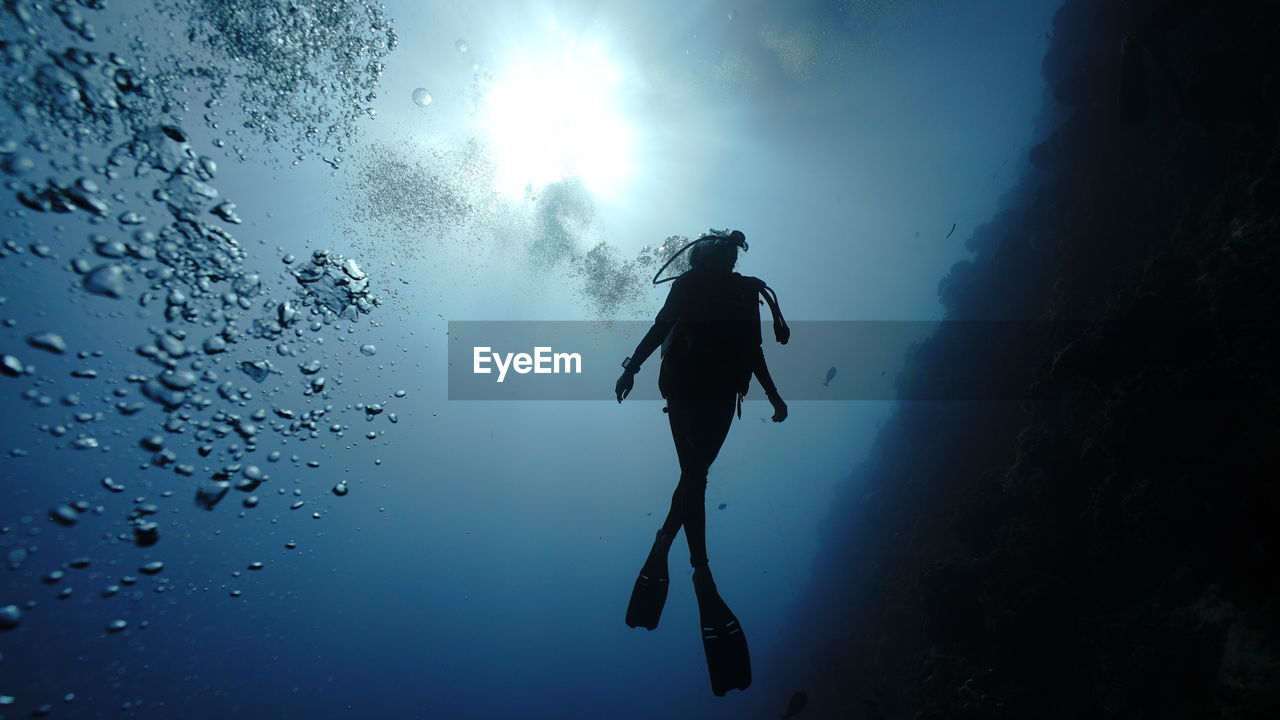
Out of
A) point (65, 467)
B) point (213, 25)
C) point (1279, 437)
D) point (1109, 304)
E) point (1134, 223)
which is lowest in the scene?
point (1279, 437)

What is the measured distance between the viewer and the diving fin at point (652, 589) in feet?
13.5

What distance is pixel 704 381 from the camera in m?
3.57

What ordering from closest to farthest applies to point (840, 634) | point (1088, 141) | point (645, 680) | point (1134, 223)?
point (1134, 223), point (1088, 141), point (840, 634), point (645, 680)

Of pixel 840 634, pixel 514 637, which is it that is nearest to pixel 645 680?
pixel 514 637

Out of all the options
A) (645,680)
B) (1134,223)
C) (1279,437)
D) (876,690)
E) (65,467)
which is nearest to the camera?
(1279,437)

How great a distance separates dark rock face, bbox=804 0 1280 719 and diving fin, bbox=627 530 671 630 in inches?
274

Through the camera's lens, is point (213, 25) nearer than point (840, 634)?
Yes

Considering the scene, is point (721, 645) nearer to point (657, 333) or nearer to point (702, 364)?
point (702, 364)

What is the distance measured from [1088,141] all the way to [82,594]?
51537mm

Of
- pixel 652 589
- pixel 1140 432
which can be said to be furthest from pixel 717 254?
pixel 1140 432

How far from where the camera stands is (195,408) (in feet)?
27.0

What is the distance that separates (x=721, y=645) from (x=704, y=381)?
2327 mm

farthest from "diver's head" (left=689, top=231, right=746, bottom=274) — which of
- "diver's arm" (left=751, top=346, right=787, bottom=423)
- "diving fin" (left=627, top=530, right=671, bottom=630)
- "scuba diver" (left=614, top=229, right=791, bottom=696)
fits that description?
"diving fin" (left=627, top=530, right=671, bottom=630)

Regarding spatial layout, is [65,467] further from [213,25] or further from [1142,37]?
[1142,37]
